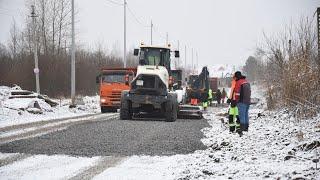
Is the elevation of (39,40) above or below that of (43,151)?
above

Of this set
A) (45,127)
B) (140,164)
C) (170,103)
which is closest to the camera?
(140,164)

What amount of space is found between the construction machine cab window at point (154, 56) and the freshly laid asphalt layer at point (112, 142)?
6792 mm

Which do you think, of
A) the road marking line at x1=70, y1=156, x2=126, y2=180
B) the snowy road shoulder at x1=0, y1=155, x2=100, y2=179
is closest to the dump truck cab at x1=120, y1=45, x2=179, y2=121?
the road marking line at x1=70, y1=156, x2=126, y2=180

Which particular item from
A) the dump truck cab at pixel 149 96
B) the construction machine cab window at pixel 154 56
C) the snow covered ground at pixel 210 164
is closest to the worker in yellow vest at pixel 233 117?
the snow covered ground at pixel 210 164

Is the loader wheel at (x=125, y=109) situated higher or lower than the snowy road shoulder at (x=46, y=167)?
higher

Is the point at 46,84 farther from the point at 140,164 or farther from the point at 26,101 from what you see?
the point at 140,164

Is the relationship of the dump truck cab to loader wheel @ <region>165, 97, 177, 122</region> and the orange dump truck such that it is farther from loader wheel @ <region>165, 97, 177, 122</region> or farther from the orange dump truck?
the orange dump truck

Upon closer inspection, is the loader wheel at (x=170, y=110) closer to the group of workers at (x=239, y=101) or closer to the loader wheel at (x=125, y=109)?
the loader wheel at (x=125, y=109)

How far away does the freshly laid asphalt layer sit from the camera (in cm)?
1097

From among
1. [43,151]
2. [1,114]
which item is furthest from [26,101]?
[43,151]

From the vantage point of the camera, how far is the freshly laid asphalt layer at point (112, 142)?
11.0m

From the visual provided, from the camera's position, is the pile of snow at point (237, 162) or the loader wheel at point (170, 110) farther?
the loader wheel at point (170, 110)

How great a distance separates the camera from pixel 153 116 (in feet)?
74.3

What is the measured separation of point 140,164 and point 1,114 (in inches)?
519
